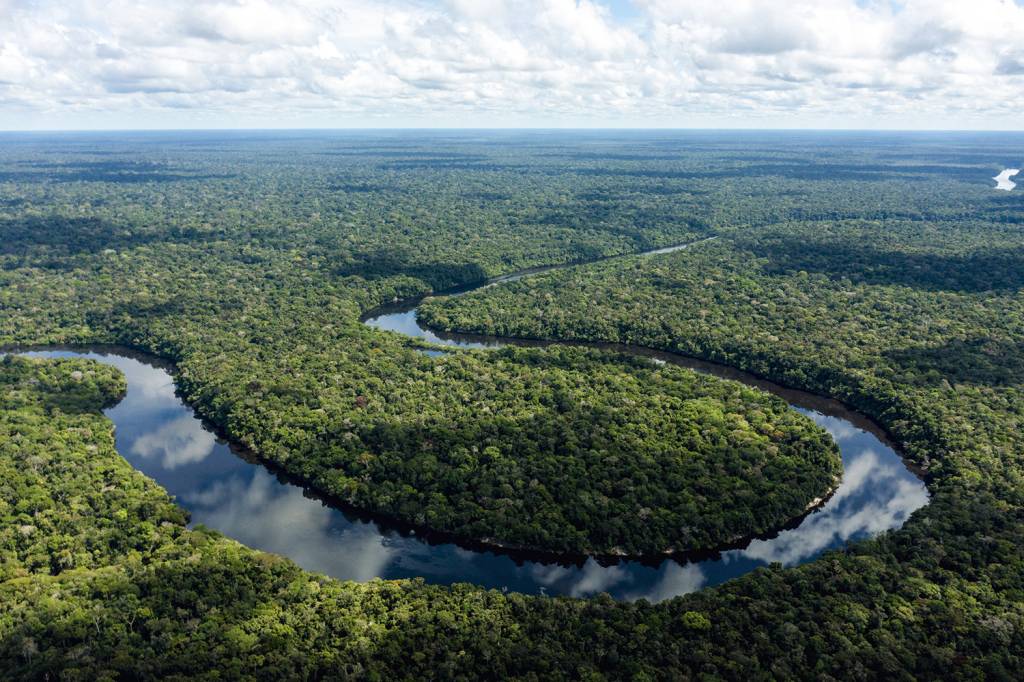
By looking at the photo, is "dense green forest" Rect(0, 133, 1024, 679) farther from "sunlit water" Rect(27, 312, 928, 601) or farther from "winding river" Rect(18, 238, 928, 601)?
"sunlit water" Rect(27, 312, 928, 601)

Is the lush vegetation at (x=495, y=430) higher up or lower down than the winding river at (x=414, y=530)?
higher up

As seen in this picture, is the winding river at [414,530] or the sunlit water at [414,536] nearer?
the sunlit water at [414,536]

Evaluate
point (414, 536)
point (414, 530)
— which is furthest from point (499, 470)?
point (414, 536)

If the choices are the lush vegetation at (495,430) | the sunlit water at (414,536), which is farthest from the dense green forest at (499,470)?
the sunlit water at (414,536)

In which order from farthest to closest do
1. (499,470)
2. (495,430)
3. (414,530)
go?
1. (495,430)
2. (499,470)
3. (414,530)

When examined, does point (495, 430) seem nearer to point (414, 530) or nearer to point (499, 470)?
point (499, 470)

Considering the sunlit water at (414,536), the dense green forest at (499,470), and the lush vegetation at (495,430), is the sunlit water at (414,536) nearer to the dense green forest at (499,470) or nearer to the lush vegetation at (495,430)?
the lush vegetation at (495,430)

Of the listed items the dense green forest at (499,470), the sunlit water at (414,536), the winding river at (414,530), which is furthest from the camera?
the winding river at (414,530)

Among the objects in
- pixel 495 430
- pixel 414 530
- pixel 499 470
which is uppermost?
pixel 495 430
